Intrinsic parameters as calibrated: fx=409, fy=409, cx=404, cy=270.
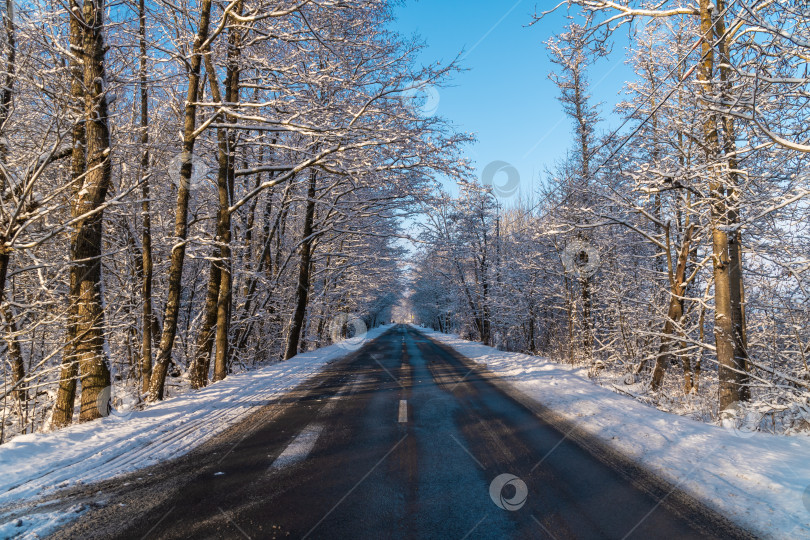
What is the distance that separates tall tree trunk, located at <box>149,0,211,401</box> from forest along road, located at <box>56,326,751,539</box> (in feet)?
10.2

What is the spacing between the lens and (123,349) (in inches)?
502

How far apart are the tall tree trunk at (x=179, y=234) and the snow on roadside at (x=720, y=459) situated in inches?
286

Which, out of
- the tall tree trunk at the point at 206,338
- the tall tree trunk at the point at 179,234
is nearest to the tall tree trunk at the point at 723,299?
the tall tree trunk at the point at 179,234

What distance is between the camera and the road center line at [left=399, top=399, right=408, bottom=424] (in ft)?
20.4

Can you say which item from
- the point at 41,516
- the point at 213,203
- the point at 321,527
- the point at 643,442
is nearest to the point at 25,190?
the point at 41,516

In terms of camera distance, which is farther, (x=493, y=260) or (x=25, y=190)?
(x=493, y=260)

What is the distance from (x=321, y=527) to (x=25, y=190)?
422 centimetres

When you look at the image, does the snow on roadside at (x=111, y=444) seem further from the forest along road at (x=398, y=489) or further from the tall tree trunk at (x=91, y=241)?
the tall tree trunk at (x=91, y=241)

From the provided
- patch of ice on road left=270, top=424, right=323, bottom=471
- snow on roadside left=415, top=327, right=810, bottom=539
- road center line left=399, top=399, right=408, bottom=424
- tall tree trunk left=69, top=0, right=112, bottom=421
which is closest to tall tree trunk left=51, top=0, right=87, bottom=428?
tall tree trunk left=69, top=0, right=112, bottom=421

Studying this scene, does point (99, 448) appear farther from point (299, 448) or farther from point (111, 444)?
point (299, 448)

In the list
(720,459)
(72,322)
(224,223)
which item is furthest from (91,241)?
(720,459)

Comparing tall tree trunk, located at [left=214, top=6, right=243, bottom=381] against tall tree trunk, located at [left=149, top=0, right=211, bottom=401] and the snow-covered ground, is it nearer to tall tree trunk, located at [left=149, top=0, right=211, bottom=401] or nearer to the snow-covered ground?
tall tree trunk, located at [left=149, top=0, right=211, bottom=401]

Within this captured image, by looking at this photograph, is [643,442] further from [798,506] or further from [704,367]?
[704,367]

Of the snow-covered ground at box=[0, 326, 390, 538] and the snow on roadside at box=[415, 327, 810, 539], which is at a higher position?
the snow-covered ground at box=[0, 326, 390, 538]
